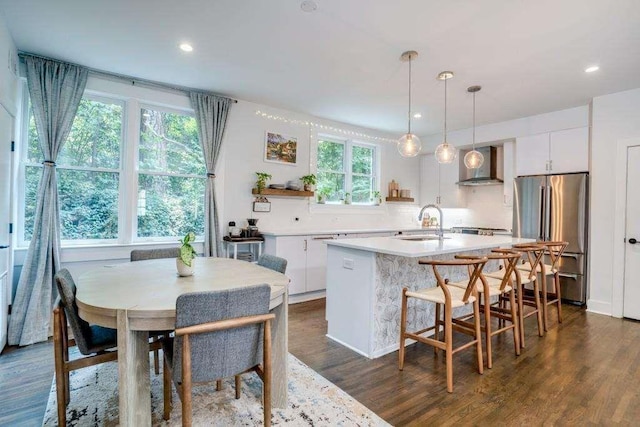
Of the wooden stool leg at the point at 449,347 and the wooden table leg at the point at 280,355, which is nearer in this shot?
the wooden table leg at the point at 280,355

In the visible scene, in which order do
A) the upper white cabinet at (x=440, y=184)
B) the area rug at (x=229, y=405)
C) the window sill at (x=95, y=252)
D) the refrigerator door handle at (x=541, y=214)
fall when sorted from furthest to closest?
1. the upper white cabinet at (x=440, y=184)
2. the refrigerator door handle at (x=541, y=214)
3. the window sill at (x=95, y=252)
4. the area rug at (x=229, y=405)

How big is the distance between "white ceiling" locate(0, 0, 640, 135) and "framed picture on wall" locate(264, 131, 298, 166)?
2.26 feet

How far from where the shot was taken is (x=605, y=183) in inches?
159

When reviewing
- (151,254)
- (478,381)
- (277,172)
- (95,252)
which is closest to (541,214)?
(478,381)

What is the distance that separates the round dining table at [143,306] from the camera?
1.44 m

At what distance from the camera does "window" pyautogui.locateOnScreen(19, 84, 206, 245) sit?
133 inches

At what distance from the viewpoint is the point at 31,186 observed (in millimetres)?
3223

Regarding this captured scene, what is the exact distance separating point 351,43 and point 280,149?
221 cm

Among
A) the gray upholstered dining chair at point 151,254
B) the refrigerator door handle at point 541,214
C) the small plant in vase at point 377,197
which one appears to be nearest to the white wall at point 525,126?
the refrigerator door handle at point 541,214

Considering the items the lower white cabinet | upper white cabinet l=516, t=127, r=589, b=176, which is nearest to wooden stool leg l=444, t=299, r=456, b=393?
the lower white cabinet

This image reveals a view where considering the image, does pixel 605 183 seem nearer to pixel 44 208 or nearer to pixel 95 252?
pixel 95 252

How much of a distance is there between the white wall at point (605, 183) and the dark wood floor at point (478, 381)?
3.12 ft

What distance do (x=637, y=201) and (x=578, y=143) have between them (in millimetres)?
1054

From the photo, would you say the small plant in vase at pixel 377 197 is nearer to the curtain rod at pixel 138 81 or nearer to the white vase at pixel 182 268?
the curtain rod at pixel 138 81
